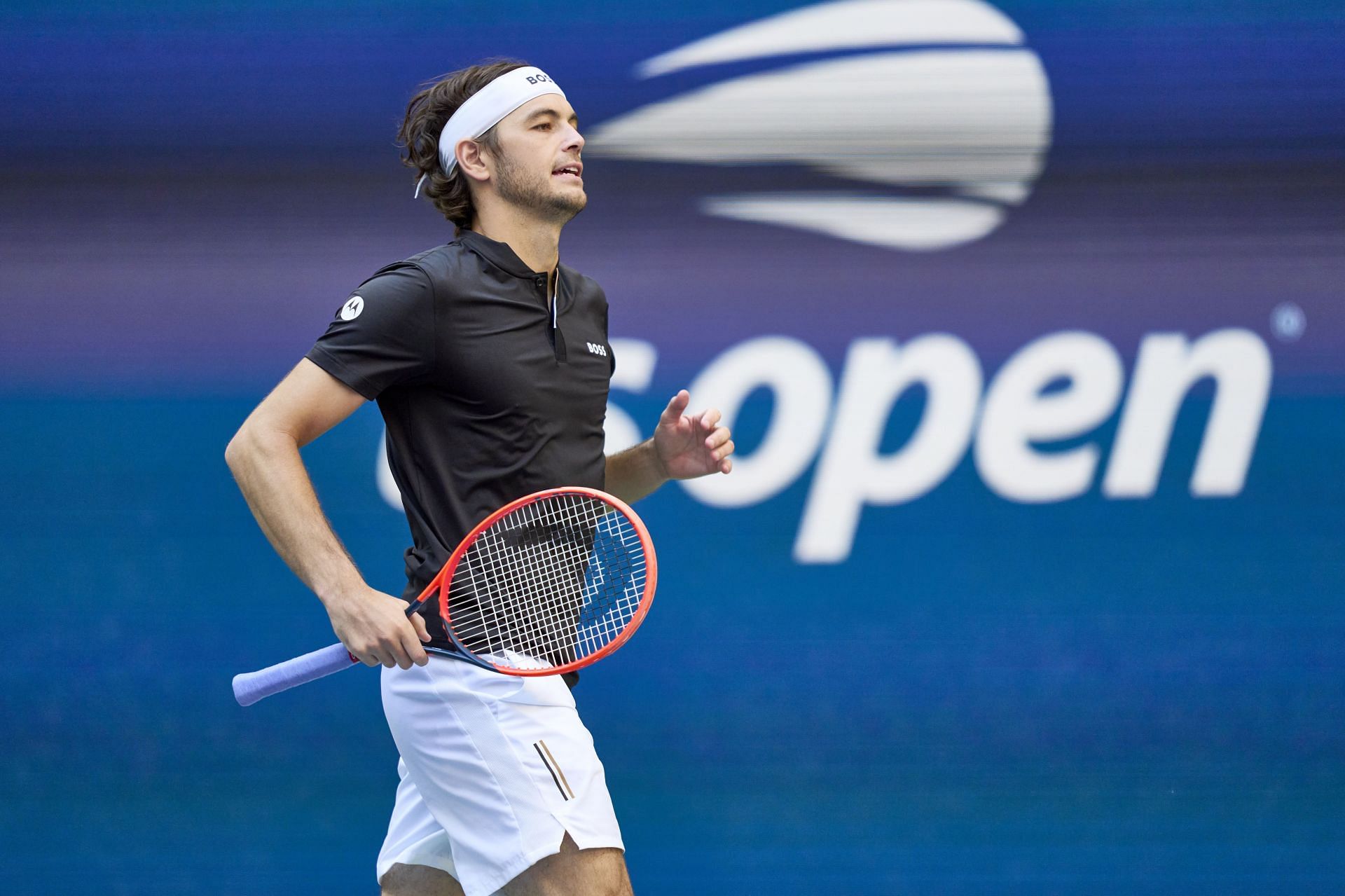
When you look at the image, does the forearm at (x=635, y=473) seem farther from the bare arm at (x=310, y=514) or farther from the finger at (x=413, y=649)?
the finger at (x=413, y=649)

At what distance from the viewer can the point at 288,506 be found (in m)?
1.95

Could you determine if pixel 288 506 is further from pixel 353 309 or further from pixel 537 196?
pixel 537 196

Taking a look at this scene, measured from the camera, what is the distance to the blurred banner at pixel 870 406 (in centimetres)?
307

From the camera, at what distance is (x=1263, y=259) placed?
309 centimetres

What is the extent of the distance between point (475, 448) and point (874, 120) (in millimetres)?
1434

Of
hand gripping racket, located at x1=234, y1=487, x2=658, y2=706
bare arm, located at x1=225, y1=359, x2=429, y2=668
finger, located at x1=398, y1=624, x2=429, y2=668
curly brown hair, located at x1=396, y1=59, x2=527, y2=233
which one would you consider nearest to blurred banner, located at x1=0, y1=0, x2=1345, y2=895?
curly brown hair, located at x1=396, y1=59, x2=527, y2=233

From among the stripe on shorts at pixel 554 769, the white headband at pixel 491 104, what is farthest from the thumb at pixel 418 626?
the white headband at pixel 491 104

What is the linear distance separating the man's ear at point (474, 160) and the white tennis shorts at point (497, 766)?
0.80m

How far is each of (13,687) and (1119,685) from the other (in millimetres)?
2522

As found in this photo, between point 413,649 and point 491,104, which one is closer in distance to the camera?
point 413,649

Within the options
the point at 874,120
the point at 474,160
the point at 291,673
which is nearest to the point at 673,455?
the point at 474,160

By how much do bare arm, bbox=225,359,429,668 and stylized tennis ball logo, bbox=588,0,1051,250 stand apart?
1.32 meters

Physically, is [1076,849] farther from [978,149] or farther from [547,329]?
[547,329]

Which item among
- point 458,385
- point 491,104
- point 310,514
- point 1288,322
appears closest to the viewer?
point 310,514
